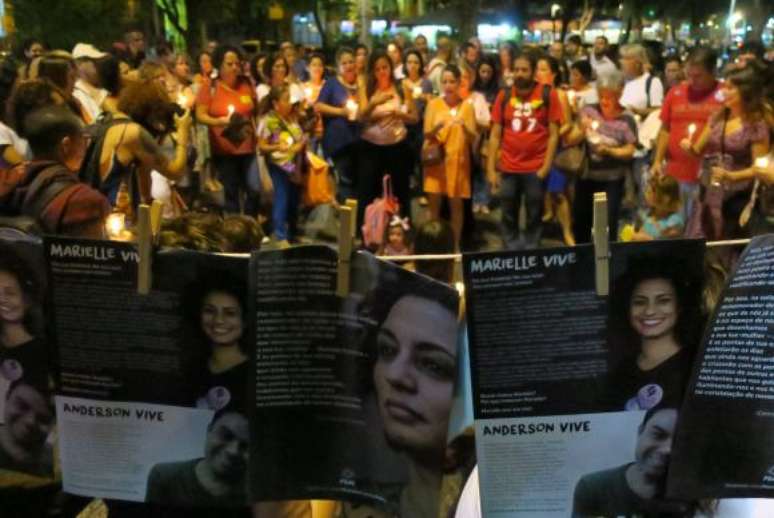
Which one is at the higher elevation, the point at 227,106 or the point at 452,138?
the point at 227,106

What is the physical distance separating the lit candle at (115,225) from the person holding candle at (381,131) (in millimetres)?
4745

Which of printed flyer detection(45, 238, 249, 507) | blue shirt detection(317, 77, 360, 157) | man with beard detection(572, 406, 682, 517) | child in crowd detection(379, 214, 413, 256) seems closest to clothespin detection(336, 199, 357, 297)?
printed flyer detection(45, 238, 249, 507)

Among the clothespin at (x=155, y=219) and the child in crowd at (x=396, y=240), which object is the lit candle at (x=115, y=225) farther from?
the child in crowd at (x=396, y=240)

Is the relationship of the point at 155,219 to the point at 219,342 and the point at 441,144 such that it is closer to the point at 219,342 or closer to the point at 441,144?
the point at 219,342

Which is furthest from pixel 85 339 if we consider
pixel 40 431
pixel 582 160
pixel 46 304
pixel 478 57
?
pixel 478 57

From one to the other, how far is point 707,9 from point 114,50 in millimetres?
36699

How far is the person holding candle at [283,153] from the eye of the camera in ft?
32.4

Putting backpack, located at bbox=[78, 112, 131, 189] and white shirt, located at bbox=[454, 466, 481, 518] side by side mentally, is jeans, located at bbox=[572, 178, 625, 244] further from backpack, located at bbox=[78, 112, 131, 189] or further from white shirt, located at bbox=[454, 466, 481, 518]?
white shirt, located at bbox=[454, 466, 481, 518]

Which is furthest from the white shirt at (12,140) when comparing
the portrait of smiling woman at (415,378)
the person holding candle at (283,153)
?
the portrait of smiling woman at (415,378)

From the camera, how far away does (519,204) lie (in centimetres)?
988

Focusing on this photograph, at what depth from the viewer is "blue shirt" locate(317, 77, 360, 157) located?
10375 millimetres

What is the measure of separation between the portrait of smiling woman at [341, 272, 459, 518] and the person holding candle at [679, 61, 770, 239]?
5.24 m

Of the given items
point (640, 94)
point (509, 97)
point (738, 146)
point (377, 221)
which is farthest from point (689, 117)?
point (640, 94)

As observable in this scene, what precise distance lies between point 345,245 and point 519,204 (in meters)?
7.53
